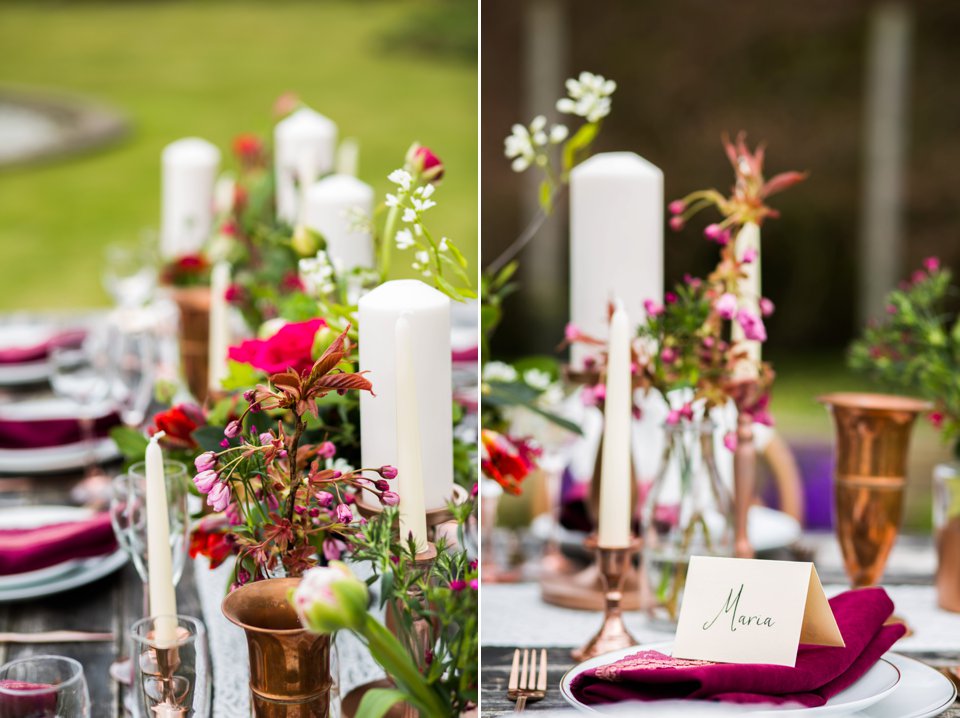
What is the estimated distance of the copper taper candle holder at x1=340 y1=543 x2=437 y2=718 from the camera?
92 centimetres

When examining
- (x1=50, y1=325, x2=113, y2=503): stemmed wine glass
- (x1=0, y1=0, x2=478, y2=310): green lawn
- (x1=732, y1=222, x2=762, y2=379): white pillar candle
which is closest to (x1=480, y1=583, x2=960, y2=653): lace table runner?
(x1=732, y1=222, x2=762, y2=379): white pillar candle

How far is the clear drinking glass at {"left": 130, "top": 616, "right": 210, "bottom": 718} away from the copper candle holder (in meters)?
0.41

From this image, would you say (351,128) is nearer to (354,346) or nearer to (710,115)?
(710,115)

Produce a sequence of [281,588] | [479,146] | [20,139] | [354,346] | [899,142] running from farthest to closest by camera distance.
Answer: [20,139] < [899,142] < [354,346] < [281,588] < [479,146]

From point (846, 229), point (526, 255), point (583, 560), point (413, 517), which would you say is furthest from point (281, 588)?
point (846, 229)

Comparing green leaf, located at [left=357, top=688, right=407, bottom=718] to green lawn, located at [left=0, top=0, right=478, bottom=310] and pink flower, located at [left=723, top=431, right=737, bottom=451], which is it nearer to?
pink flower, located at [left=723, top=431, right=737, bottom=451]

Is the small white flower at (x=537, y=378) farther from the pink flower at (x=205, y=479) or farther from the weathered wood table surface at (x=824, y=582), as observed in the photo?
the pink flower at (x=205, y=479)

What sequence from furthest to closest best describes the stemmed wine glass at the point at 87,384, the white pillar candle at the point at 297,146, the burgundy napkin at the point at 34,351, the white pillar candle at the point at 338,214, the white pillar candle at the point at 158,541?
the burgundy napkin at the point at 34,351 → the white pillar candle at the point at 297,146 → the stemmed wine glass at the point at 87,384 → the white pillar candle at the point at 338,214 → the white pillar candle at the point at 158,541

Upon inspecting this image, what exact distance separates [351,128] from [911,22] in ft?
15.4

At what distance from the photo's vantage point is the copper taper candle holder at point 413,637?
3.02ft

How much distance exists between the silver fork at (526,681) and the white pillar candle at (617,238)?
1.29 feet

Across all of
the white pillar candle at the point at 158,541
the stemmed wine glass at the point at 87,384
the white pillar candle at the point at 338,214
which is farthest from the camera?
the stemmed wine glass at the point at 87,384

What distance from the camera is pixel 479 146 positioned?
0.87 m

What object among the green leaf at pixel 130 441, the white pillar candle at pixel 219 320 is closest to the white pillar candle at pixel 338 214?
the white pillar candle at pixel 219 320
